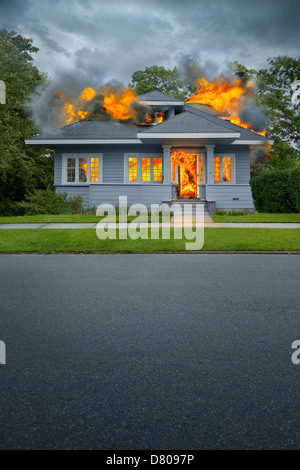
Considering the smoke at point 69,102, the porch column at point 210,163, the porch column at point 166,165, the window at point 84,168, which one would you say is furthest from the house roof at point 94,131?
the porch column at point 210,163

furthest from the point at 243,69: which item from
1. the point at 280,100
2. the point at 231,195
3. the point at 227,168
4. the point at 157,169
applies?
the point at 231,195

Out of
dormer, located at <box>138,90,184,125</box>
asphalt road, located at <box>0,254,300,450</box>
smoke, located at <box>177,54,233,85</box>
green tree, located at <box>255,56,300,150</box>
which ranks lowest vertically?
asphalt road, located at <box>0,254,300,450</box>

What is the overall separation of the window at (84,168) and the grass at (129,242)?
1076 cm

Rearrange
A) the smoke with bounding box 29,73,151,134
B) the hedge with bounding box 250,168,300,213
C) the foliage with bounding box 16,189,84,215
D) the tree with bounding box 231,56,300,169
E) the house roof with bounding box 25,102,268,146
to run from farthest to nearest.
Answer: the tree with bounding box 231,56,300,169 < the smoke with bounding box 29,73,151,134 < the house roof with bounding box 25,102,268,146 < the foliage with bounding box 16,189,84,215 < the hedge with bounding box 250,168,300,213

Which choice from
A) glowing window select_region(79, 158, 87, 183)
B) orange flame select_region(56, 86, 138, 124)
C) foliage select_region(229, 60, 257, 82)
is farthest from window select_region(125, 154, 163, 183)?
foliage select_region(229, 60, 257, 82)

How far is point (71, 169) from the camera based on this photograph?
2202 cm

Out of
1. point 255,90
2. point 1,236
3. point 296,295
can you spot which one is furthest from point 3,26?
point 296,295

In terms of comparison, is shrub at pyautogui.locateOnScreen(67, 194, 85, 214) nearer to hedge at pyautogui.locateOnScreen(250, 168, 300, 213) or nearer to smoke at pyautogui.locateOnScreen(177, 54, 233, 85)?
hedge at pyautogui.locateOnScreen(250, 168, 300, 213)

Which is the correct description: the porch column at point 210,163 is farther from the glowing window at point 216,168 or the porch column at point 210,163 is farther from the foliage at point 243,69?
the foliage at point 243,69

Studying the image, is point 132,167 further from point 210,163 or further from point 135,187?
point 210,163

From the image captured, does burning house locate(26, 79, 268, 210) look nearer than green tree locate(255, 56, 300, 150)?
Yes

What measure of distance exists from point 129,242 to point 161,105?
15.6m

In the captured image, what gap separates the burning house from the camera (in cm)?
1992
